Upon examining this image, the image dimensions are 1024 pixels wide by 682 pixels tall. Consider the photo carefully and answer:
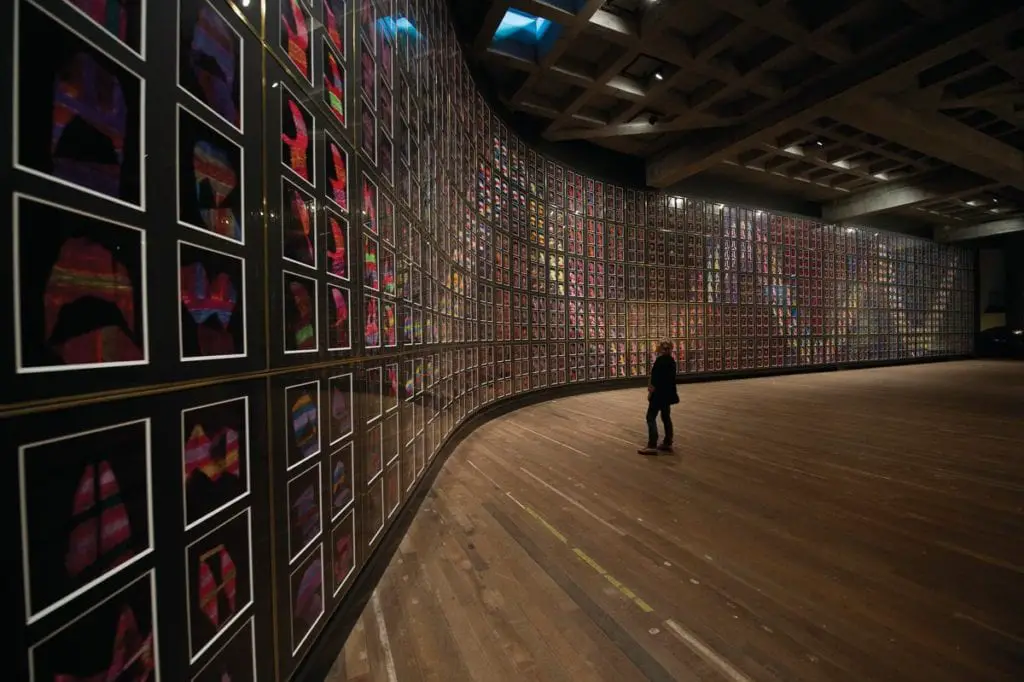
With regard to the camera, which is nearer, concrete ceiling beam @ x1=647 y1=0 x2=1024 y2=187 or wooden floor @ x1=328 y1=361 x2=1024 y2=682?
wooden floor @ x1=328 y1=361 x2=1024 y2=682

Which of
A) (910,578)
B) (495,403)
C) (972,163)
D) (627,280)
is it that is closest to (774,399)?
(627,280)

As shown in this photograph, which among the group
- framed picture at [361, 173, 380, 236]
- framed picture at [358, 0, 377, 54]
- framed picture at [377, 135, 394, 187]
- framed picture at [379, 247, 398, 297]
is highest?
framed picture at [358, 0, 377, 54]

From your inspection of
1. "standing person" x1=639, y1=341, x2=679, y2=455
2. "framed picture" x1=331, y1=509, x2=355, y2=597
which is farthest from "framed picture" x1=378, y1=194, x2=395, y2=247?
"standing person" x1=639, y1=341, x2=679, y2=455

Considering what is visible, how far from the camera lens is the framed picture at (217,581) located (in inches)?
39.9

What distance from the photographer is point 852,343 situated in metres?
14.2

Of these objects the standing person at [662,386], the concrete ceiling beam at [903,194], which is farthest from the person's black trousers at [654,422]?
the concrete ceiling beam at [903,194]

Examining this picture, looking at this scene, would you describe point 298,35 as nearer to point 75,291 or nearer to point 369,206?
Result: point 369,206

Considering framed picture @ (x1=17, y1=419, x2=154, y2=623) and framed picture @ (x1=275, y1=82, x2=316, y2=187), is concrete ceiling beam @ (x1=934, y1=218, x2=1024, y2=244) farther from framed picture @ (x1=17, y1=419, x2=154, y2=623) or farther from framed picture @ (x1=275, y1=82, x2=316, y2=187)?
framed picture @ (x1=17, y1=419, x2=154, y2=623)

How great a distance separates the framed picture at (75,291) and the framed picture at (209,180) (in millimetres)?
191

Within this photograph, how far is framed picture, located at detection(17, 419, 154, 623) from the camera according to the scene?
676 mm

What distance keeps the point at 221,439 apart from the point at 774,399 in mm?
9077

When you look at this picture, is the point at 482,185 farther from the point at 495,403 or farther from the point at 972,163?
the point at 972,163

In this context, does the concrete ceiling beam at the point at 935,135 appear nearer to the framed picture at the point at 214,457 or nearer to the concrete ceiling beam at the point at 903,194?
the concrete ceiling beam at the point at 903,194

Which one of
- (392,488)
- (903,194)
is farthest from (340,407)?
(903,194)
